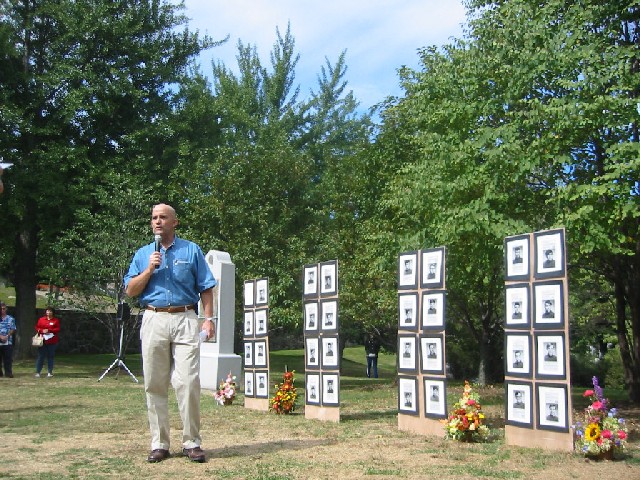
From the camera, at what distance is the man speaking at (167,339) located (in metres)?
7.02

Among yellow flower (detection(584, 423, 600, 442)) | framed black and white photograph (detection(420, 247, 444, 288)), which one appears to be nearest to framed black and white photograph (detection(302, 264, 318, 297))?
Result: framed black and white photograph (detection(420, 247, 444, 288))

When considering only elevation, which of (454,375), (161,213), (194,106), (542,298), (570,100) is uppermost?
(194,106)

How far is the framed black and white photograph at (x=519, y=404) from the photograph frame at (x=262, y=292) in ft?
17.6

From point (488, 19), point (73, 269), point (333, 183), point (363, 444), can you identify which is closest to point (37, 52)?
point (73, 269)

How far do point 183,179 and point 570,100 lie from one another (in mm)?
15818

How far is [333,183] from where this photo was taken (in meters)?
25.9

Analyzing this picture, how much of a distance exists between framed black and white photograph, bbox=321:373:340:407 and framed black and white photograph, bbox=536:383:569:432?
11.2ft

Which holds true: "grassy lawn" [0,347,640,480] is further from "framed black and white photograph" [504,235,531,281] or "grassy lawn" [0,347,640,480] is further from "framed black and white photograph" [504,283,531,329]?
"framed black and white photograph" [504,235,531,281]

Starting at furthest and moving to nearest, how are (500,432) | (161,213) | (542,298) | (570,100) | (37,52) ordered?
(37,52) → (570,100) → (500,432) → (542,298) → (161,213)

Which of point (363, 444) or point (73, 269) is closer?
point (363, 444)

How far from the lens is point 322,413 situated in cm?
1108

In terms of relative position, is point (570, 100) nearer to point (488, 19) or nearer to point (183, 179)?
point (488, 19)

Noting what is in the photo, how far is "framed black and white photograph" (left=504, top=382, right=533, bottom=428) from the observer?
27.3 feet

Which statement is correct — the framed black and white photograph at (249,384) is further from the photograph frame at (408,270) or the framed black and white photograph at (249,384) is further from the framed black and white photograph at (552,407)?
the framed black and white photograph at (552,407)
